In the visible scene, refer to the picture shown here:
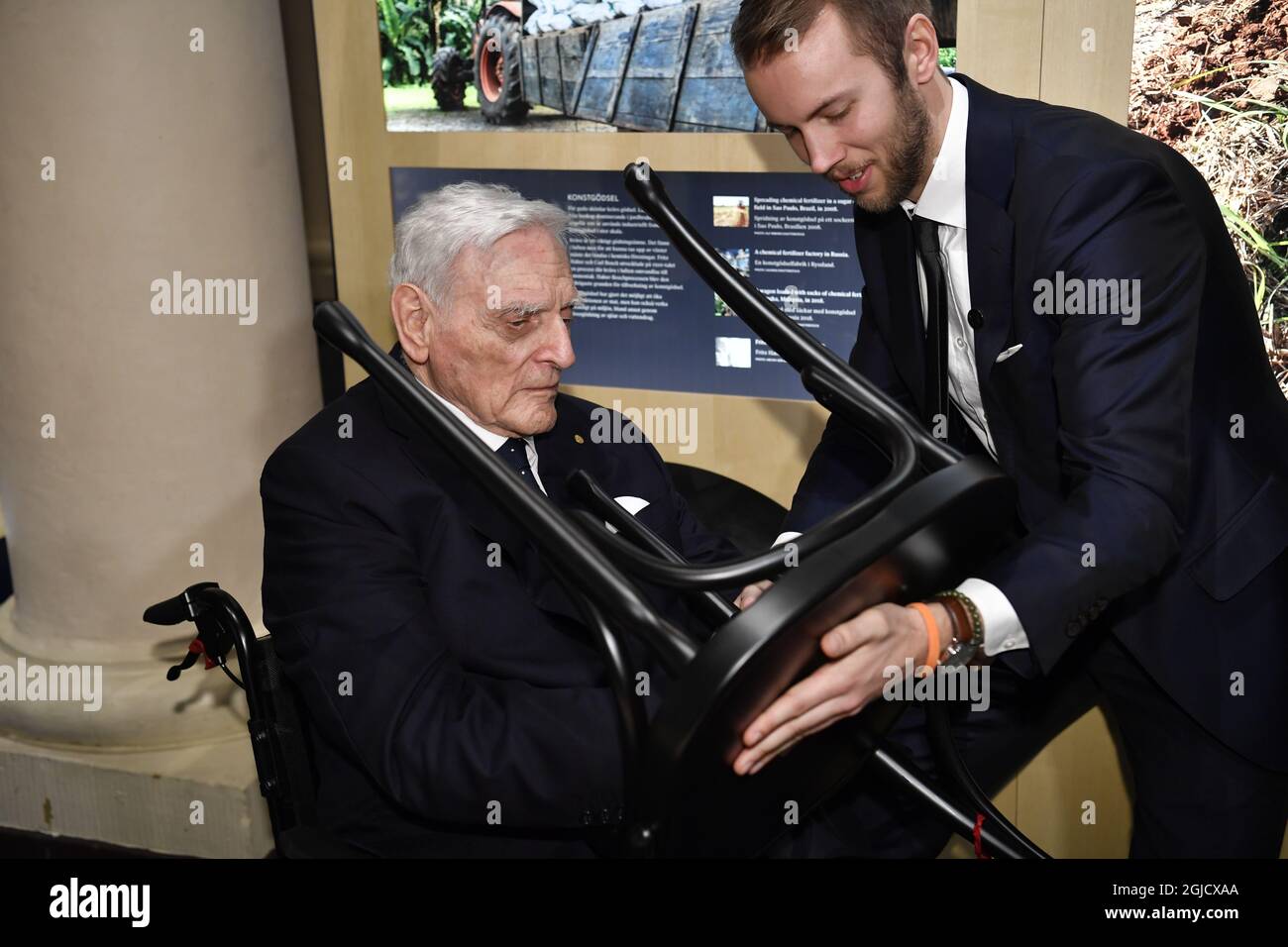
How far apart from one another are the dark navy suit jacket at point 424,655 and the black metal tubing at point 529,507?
17 centimetres

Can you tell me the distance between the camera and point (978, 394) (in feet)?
6.09

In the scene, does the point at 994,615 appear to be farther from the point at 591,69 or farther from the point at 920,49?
the point at 591,69

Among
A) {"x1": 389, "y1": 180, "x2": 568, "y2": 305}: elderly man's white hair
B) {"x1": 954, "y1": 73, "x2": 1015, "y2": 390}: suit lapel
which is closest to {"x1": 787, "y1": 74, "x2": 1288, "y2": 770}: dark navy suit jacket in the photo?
{"x1": 954, "y1": 73, "x2": 1015, "y2": 390}: suit lapel

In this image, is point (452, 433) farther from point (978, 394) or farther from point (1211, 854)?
point (1211, 854)

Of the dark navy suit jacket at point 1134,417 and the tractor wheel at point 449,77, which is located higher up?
the tractor wheel at point 449,77

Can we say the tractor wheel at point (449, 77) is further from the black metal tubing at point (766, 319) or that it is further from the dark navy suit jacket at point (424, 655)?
the black metal tubing at point (766, 319)

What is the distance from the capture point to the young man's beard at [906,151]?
67.1 inches

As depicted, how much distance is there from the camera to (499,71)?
2.66 metres

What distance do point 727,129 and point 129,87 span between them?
1.22 meters

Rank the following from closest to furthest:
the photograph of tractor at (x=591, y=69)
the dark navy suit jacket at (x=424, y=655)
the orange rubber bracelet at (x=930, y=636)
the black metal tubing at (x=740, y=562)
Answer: the black metal tubing at (x=740, y=562)
the orange rubber bracelet at (x=930, y=636)
the dark navy suit jacket at (x=424, y=655)
the photograph of tractor at (x=591, y=69)

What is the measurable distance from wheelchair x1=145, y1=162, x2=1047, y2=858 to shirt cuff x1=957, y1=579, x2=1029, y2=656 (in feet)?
0.17

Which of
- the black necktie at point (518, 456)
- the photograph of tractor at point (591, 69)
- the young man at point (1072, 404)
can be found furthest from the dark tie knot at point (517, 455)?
the photograph of tractor at point (591, 69)

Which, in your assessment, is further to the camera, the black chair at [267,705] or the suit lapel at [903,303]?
the suit lapel at [903,303]
